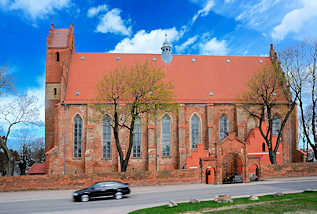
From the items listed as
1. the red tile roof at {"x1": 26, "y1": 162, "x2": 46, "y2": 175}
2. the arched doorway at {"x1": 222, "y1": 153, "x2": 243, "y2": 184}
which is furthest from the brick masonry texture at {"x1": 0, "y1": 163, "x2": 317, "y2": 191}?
the red tile roof at {"x1": 26, "y1": 162, "x2": 46, "y2": 175}

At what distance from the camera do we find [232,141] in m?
26.6

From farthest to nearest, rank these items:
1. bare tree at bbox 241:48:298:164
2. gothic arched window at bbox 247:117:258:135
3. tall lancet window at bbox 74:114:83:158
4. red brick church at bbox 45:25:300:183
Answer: gothic arched window at bbox 247:117:258:135 → tall lancet window at bbox 74:114:83:158 → red brick church at bbox 45:25:300:183 → bare tree at bbox 241:48:298:164

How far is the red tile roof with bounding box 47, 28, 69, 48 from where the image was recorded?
112 ft

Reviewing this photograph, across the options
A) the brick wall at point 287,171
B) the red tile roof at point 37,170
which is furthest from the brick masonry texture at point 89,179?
the red tile roof at point 37,170

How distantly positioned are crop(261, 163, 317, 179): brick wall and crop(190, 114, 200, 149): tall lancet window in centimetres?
837

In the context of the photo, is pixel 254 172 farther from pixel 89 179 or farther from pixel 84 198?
pixel 84 198

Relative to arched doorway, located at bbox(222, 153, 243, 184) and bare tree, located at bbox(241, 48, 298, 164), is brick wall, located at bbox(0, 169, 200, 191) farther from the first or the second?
bare tree, located at bbox(241, 48, 298, 164)

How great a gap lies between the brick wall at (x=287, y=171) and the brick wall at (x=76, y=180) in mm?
8459

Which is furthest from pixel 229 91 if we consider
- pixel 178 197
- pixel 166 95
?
pixel 178 197

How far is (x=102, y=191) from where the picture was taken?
61.0ft

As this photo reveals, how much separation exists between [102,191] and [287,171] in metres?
17.6

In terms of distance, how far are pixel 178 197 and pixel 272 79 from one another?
17.9 metres

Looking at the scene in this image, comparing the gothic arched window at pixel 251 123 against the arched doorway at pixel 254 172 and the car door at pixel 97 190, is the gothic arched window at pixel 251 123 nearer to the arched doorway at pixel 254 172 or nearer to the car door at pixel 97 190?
the arched doorway at pixel 254 172

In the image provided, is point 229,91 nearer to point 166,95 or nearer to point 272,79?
point 272,79
